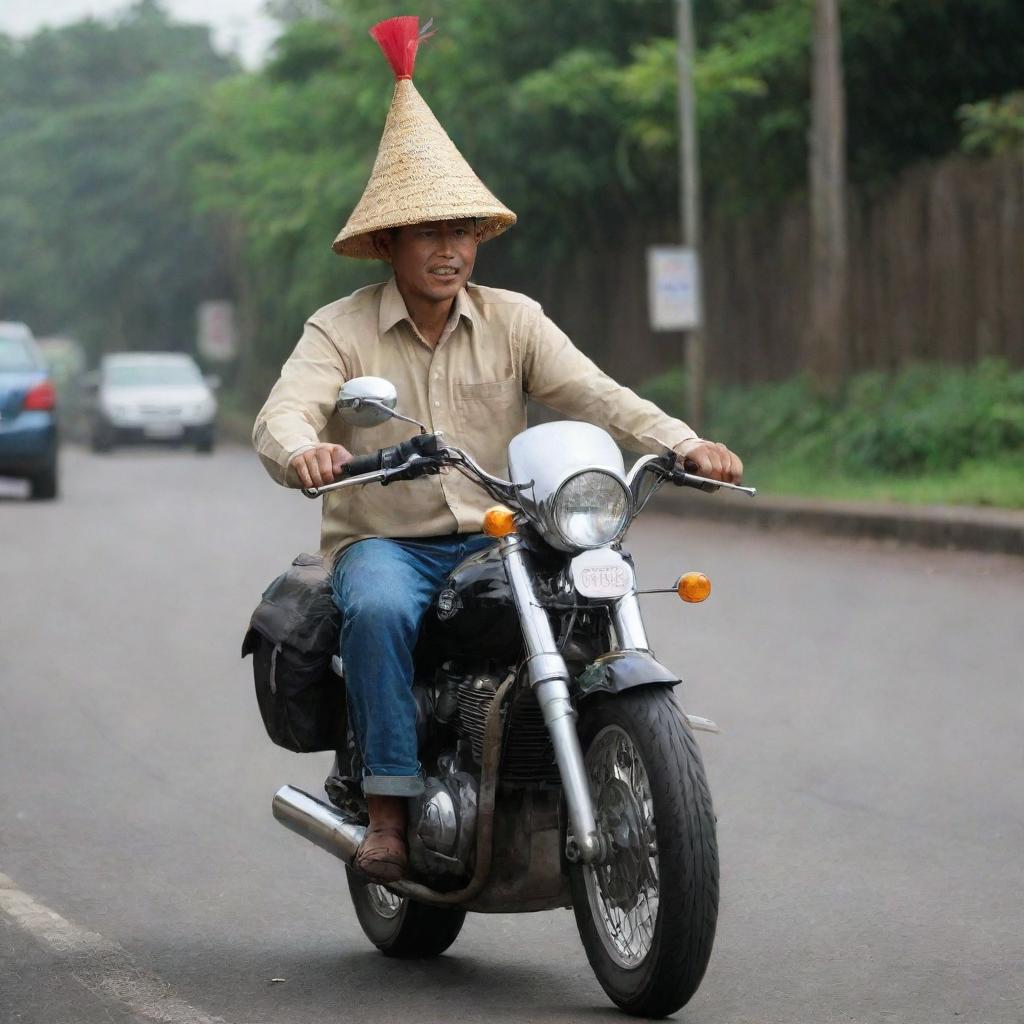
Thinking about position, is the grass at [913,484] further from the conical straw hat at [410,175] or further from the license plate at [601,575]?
the license plate at [601,575]

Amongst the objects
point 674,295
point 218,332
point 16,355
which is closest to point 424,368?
point 16,355

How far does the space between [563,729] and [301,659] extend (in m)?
0.83

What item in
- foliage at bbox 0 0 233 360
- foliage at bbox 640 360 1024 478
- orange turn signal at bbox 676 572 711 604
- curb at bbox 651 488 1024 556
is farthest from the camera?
foliage at bbox 0 0 233 360

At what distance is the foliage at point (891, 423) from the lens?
59.8 ft

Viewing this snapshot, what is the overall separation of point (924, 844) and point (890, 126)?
17.9m

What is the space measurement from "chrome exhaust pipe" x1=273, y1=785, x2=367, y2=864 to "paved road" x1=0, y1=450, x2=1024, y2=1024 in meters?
0.30

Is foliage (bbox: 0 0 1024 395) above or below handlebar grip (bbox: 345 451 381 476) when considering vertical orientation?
above

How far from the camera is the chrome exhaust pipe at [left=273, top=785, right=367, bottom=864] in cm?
477

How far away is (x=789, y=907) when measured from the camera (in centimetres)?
556

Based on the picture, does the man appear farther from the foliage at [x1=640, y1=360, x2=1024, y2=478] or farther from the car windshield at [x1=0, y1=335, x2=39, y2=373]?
the car windshield at [x1=0, y1=335, x2=39, y2=373]

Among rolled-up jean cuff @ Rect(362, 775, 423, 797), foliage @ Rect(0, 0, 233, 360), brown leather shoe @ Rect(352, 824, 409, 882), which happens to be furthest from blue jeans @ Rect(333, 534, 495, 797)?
foliage @ Rect(0, 0, 233, 360)

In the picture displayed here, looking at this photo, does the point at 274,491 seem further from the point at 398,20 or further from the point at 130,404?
the point at 398,20

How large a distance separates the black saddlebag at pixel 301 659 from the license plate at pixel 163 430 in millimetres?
28848

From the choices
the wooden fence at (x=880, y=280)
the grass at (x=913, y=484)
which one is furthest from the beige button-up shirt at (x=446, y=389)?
the wooden fence at (x=880, y=280)
